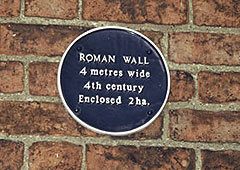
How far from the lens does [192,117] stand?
3.82 feet

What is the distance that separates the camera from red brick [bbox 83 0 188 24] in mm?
1180

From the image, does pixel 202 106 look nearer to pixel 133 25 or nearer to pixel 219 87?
pixel 219 87

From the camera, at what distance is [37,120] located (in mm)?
1115

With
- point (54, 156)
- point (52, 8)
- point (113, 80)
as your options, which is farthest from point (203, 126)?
point (52, 8)

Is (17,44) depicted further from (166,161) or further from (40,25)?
(166,161)

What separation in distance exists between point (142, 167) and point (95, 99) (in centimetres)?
20

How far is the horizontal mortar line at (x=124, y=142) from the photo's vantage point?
43.6 inches

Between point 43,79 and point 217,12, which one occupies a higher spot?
point 217,12

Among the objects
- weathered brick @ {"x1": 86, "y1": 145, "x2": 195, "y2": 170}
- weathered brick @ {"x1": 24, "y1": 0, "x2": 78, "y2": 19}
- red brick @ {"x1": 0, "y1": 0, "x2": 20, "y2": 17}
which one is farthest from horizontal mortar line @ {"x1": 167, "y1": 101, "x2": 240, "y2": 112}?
red brick @ {"x1": 0, "y1": 0, "x2": 20, "y2": 17}

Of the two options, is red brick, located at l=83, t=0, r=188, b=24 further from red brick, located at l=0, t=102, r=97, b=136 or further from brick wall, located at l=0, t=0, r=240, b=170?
red brick, located at l=0, t=102, r=97, b=136

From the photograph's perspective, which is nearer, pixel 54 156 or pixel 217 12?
pixel 54 156

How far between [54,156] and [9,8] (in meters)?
0.39

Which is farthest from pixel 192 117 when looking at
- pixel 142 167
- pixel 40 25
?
pixel 40 25

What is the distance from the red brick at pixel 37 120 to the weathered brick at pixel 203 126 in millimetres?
211
